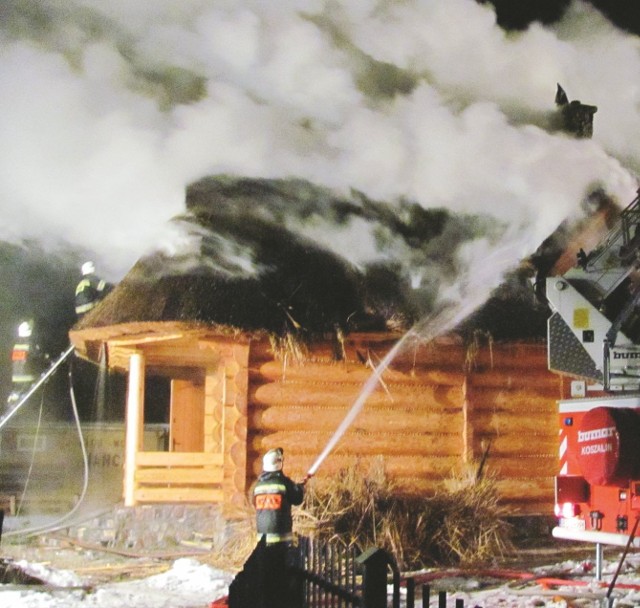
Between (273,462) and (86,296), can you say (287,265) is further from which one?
(273,462)

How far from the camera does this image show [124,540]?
34.5 ft

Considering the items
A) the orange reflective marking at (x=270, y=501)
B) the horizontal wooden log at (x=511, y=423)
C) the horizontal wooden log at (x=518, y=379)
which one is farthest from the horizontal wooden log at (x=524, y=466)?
the orange reflective marking at (x=270, y=501)

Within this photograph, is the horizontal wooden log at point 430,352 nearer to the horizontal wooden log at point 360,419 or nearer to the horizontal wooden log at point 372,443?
the horizontal wooden log at point 360,419

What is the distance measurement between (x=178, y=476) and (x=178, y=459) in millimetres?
233

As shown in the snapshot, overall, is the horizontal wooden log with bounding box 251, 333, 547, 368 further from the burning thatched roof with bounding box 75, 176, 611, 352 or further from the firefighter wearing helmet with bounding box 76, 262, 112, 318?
the firefighter wearing helmet with bounding box 76, 262, 112, 318

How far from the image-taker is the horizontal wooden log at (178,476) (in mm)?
10844

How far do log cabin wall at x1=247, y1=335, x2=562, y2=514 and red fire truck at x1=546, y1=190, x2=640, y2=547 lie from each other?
8.95 ft

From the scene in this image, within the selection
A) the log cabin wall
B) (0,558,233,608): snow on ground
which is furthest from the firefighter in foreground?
the log cabin wall

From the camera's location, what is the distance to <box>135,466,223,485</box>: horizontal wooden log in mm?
10844

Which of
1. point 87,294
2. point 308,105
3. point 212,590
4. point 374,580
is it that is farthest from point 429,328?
point 374,580

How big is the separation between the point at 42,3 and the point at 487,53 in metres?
7.32

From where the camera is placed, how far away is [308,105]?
13758 millimetres

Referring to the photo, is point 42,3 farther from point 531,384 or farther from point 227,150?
point 531,384

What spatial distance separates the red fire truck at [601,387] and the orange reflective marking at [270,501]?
2.64 m
